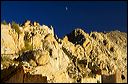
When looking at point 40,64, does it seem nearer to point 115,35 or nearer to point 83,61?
point 83,61

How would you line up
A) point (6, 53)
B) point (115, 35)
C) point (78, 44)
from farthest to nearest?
point (115, 35) < point (78, 44) < point (6, 53)

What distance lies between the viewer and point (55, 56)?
6669 cm

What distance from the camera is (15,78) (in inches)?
1922

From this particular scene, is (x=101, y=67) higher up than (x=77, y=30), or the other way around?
(x=77, y=30)

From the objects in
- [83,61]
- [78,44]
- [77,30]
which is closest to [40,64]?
[83,61]

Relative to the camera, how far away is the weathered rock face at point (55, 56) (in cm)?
5133

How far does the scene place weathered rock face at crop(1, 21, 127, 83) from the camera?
51325 millimetres

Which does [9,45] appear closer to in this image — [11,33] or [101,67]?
[11,33]

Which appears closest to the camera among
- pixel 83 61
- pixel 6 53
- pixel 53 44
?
pixel 6 53

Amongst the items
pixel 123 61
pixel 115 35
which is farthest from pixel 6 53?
pixel 115 35

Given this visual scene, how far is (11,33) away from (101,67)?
1079 inches

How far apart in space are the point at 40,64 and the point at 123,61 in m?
58.3

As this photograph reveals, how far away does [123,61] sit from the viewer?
110 metres

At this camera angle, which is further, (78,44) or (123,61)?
(123,61)
